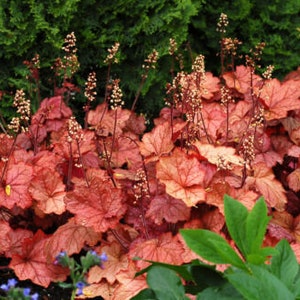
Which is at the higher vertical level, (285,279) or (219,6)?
(219,6)

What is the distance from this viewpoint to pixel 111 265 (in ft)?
8.22

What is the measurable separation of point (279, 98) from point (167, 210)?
39.4 inches

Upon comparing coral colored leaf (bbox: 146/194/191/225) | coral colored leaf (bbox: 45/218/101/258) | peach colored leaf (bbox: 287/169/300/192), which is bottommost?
coral colored leaf (bbox: 45/218/101/258)

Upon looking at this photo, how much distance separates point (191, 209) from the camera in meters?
2.66

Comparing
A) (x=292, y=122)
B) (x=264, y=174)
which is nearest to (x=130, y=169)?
(x=264, y=174)

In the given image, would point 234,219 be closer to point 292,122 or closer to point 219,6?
point 292,122

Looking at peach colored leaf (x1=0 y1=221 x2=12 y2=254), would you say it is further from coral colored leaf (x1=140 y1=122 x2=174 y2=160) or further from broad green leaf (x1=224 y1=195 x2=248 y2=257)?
broad green leaf (x1=224 y1=195 x2=248 y2=257)

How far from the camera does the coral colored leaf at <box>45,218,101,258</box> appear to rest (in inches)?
97.8

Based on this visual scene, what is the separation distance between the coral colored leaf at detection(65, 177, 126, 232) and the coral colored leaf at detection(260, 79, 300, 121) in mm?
995

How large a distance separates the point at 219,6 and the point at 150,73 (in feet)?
2.40

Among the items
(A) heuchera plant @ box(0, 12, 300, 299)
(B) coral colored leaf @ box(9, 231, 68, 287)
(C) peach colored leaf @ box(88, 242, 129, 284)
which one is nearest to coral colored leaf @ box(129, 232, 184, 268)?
(A) heuchera plant @ box(0, 12, 300, 299)

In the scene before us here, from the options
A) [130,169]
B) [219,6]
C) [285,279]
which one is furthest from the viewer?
[219,6]

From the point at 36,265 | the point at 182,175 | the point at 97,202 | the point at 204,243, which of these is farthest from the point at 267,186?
the point at 204,243

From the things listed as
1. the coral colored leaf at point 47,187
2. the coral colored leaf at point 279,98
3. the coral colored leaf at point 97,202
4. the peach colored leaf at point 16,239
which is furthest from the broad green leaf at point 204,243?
the coral colored leaf at point 279,98
